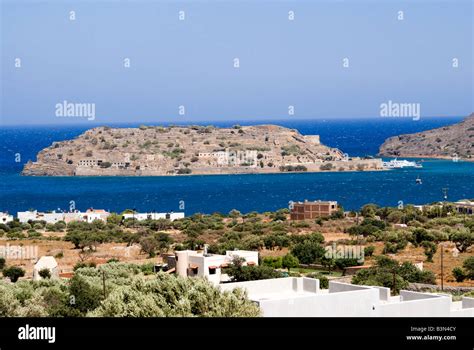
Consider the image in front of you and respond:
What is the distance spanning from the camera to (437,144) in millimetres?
107625

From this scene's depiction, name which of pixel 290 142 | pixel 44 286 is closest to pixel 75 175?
pixel 290 142

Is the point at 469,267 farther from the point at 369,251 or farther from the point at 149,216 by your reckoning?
the point at 149,216

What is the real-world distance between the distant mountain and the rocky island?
14126mm

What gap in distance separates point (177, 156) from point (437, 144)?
3023 centimetres

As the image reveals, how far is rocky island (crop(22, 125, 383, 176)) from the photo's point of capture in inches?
3536

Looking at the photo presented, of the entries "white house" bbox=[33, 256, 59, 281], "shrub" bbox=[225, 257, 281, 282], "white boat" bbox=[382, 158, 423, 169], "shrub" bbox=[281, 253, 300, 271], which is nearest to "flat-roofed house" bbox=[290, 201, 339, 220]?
"shrub" bbox=[281, 253, 300, 271]

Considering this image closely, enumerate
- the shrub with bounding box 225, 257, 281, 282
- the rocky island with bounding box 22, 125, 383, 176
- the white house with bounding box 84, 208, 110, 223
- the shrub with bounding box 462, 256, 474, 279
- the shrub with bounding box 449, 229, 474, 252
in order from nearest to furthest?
the shrub with bounding box 225, 257, 281, 282 → the shrub with bounding box 462, 256, 474, 279 → the shrub with bounding box 449, 229, 474, 252 → the white house with bounding box 84, 208, 110, 223 → the rocky island with bounding box 22, 125, 383, 176

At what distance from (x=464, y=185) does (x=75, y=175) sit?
1346 inches

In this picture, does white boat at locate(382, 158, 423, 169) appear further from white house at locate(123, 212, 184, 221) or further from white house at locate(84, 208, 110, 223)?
white house at locate(84, 208, 110, 223)

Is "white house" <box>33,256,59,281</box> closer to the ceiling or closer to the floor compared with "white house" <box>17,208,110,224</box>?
closer to the ceiling

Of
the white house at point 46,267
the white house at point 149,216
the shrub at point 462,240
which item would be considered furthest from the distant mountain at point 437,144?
the white house at point 46,267
